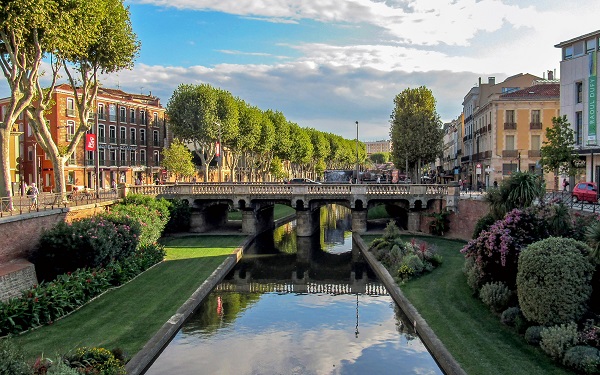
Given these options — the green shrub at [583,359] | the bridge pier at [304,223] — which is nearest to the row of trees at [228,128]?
the bridge pier at [304,223]

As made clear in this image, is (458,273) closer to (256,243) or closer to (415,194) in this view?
(415,194)

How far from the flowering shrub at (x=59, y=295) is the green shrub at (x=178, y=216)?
17.0 m

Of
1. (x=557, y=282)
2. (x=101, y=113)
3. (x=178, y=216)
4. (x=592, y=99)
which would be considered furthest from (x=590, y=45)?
(x=101, y=113)

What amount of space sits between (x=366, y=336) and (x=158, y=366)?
9.26 m

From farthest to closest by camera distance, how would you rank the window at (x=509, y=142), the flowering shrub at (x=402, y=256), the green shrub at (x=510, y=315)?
the window at (x=509, y=142) < the flowering shrub at (x=402, y=256) < the green shrub at (x=510, y=315)

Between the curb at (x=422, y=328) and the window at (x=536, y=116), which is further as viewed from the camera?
the window at (x=536, y=116)

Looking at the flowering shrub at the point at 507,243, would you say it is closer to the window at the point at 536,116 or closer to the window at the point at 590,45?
the window at the point at 590,45

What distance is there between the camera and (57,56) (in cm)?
3706

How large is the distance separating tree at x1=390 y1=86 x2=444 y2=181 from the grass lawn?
37.3 m

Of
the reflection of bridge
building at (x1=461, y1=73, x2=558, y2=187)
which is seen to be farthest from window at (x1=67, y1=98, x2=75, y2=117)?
building at (x1=461, y1=73, x2=558, y2=187)

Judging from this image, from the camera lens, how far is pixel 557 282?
1831 centimetres

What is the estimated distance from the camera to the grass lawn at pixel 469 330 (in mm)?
17031

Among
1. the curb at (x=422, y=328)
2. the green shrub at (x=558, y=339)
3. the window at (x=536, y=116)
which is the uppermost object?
the window at (x=536, y=116)

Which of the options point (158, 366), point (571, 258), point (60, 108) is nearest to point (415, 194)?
point (571, 258)
